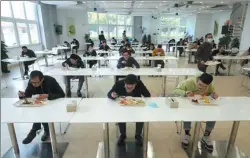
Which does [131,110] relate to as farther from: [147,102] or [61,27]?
[61,27]

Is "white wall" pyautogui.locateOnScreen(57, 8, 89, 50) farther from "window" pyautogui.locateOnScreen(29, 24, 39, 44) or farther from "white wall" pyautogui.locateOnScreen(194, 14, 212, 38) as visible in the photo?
"white wall" pyautogui.locateOnScreen(194, 14, 212, 38)

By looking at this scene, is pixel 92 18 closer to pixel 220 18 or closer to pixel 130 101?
pixel 220 18

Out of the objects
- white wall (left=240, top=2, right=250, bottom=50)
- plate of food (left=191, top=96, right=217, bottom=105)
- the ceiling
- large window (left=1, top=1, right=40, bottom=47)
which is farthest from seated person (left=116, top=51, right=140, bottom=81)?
white wall (left=240, top=2, right=250, bottom=50)

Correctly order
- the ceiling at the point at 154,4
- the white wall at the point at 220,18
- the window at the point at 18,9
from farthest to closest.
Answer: the white wall at the point at 220,18, the ceiling at the point at 154,4, the window at the point at 18,9

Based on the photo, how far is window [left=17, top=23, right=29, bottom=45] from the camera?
28.7 feet

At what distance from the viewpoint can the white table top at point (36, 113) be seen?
1739mm

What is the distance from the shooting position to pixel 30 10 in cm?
996

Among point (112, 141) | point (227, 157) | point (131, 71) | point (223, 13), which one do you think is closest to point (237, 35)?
point (223, 13)

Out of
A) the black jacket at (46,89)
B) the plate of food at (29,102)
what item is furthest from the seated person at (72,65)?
the plate of food at (29,102)

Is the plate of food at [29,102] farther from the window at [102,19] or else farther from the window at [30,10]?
the window at [102,19]

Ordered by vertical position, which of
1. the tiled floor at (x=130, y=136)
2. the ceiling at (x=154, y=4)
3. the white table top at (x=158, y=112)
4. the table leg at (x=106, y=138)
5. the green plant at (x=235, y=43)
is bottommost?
the tiled floor at (x=130, y=136)

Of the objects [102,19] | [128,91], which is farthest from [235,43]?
[102,19]

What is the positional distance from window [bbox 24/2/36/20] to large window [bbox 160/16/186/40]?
1262 cm

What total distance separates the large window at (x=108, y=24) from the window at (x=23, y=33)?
6.26 m
